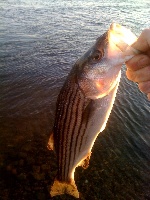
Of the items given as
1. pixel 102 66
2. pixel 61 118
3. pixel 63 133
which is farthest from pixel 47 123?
pixel 102 66

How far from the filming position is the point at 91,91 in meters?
3.26

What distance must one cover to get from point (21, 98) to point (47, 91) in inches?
54.9

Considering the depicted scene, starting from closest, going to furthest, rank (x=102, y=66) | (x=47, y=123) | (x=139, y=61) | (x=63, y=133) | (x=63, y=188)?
1. (x=139, y=61)
2. (x=102, y=66)
3. (x=63, y=133)
4. (x=63, y=188)
5. (x=47, y=123)

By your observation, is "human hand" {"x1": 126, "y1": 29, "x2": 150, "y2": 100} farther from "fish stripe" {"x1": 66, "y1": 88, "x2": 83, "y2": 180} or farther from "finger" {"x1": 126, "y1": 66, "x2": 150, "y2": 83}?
"fish stripe" {"x1": 66, "y1": 88, "x2": 83, "y2": 180}

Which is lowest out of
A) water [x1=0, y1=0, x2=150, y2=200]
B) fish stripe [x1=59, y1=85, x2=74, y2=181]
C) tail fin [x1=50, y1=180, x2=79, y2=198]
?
water [x1=0, y1=0, x2=150, y2=200]

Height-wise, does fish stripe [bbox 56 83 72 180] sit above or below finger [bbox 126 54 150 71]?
below

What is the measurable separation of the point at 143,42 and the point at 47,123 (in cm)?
791

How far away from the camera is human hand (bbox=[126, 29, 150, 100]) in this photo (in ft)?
9.61

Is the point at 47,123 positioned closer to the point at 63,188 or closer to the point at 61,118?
the point at 63,188

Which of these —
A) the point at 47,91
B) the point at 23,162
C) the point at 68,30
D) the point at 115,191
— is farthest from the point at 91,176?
the point at 68,30

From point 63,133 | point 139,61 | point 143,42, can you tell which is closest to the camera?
point 143,42

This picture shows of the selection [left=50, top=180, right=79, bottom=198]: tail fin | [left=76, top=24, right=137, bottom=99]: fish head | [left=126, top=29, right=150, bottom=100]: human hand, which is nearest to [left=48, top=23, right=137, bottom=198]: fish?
[left=76, top=24, right=137, bottom=99]: fish head

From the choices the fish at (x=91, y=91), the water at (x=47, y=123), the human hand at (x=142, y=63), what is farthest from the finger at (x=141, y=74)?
the water at (x=47, y=123)

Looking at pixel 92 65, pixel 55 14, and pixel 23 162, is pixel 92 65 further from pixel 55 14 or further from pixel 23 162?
pixel 55 14
